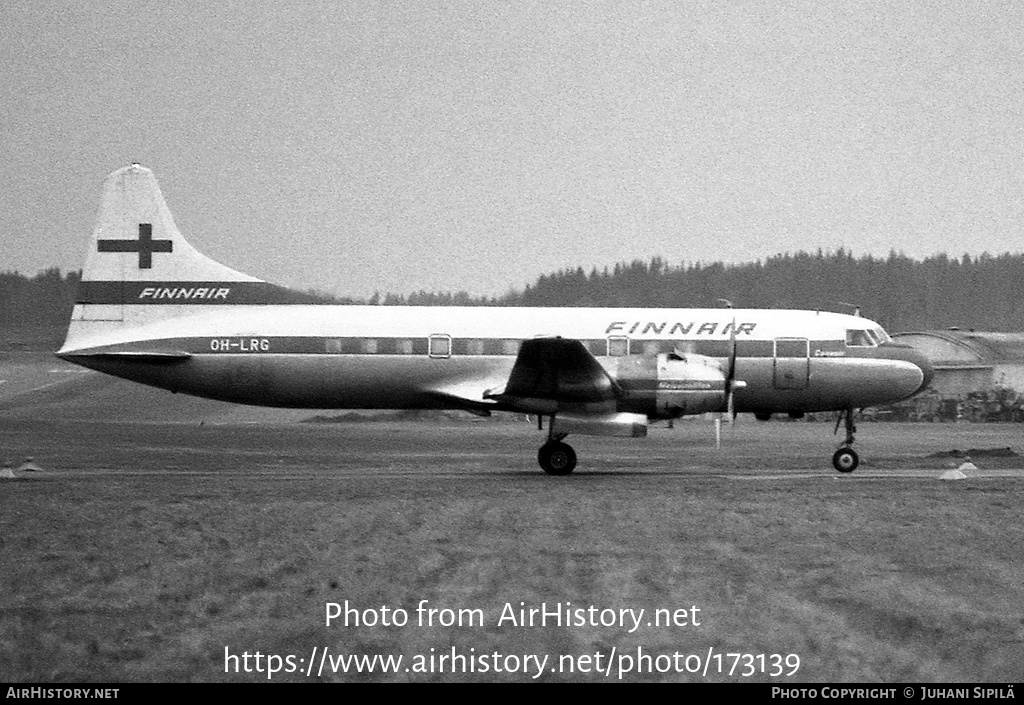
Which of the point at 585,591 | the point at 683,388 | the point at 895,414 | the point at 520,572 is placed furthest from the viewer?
the point at 895,414

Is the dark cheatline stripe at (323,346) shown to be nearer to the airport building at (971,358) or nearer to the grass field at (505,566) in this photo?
the grass field at (505,566)

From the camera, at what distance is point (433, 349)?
98.6 ft

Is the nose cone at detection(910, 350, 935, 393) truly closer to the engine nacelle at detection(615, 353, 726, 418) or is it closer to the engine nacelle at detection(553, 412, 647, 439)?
the engine nacelle at detection(615, 353, 726, 418)

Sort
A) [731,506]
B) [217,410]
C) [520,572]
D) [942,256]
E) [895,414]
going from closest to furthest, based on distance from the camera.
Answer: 1. [520,572]
2. [731,506]
3. [217,410]
4. [895,414]
5. [942,256]

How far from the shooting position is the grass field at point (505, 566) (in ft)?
40.4

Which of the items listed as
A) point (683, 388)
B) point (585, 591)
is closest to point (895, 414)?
point (683, 388)

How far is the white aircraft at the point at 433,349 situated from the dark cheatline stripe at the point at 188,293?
0.12 ft

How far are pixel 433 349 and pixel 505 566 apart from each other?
14322mm

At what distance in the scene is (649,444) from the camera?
42438 mm

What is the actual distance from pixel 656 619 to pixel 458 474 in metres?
15.9

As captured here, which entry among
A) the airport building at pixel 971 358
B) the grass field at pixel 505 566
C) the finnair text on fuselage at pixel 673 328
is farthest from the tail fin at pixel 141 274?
the airport building at pixel 971 358

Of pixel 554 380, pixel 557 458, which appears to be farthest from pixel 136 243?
pixel 557 458
